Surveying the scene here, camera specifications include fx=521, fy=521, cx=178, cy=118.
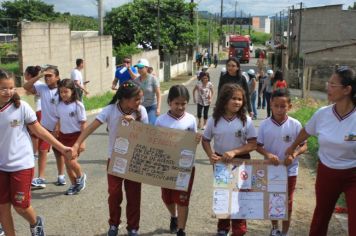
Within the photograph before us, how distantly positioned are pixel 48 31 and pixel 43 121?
38.3ft

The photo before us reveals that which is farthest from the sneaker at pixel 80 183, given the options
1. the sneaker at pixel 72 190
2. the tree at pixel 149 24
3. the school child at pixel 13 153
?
the tree at pixel 149 24

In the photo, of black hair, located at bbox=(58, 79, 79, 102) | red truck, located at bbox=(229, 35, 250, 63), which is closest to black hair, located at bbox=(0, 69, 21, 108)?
black hair, located at bbox=(58, 79, 79, 102)

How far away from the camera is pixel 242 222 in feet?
16.8

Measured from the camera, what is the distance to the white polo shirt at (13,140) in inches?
187

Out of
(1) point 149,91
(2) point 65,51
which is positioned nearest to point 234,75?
(1) point 149,91

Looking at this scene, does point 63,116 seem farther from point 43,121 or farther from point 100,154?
point 100,154

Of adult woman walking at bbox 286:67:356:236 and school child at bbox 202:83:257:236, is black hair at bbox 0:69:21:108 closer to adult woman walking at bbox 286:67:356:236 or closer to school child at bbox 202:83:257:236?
school child at bbox 202:83:257:236

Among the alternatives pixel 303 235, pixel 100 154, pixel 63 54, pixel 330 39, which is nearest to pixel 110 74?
pixel 63 54

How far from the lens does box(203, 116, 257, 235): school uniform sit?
16.8ft

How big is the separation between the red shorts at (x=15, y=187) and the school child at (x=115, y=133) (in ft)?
2.17

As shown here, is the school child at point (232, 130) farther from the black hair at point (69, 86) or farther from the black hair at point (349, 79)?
the black hair at point (69, 86)

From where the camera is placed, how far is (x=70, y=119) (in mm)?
7059

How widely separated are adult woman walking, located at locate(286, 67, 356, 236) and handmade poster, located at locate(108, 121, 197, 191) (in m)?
1.28

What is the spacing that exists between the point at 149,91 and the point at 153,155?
3514 millimetres
